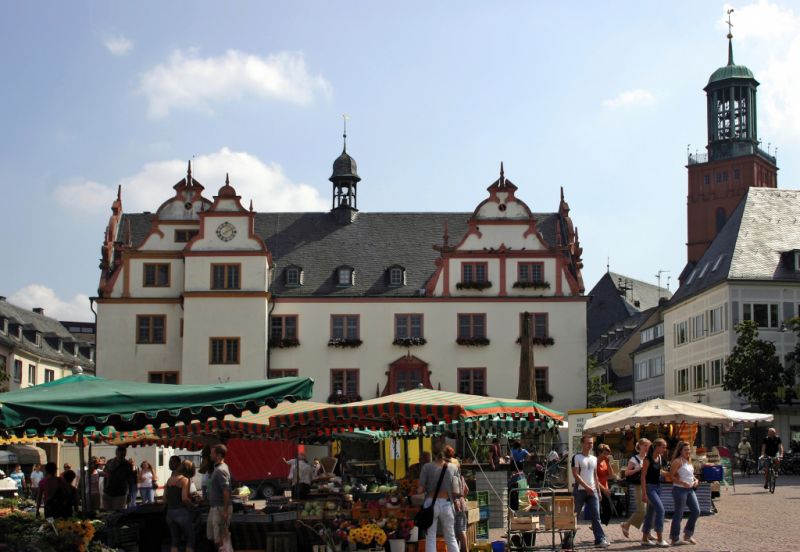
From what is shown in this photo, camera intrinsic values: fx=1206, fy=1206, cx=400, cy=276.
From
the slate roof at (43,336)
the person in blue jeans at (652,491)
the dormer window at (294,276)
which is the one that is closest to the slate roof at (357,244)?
the dormer window at (294,276)

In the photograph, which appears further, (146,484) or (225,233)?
(225,233)

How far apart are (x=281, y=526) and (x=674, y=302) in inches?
2052

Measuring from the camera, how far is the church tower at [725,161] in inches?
3789

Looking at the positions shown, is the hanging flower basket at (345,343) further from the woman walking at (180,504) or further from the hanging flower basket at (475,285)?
the woman walking at (180,504)

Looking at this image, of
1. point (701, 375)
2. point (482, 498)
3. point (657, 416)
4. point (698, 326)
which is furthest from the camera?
point (698, 326)

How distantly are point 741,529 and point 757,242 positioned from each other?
41.2 metres

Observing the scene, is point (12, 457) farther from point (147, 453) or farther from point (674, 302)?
point (674, 302)

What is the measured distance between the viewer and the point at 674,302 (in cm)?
6694

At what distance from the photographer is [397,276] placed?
56375 millimetres

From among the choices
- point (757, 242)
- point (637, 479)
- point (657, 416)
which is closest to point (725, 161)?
point (757, 242)

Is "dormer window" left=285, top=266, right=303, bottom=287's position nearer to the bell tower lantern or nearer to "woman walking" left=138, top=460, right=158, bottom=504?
the bell tower lantern

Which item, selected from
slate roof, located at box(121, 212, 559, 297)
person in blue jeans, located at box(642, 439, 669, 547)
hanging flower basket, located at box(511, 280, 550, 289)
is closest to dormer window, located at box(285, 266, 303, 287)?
slate roof, located at box(121, 212, 559, 297)

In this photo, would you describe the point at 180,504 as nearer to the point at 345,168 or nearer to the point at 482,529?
the point at 482,529

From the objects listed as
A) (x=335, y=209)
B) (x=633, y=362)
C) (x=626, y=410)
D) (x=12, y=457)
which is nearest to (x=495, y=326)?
(x=335, y=209)
